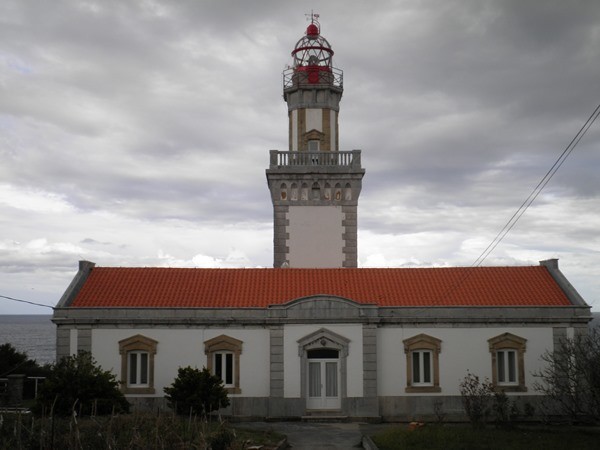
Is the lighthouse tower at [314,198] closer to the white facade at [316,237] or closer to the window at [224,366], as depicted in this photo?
the white facade at [316,237]

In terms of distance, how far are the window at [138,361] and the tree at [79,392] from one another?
360cm

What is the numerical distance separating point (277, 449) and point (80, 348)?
1099 cm

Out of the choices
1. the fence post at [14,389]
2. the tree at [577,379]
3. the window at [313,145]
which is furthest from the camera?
the window at [313,145]

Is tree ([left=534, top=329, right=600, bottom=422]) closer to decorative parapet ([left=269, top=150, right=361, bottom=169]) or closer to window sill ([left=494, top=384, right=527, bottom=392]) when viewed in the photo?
window sill ([left=494, top=384, right=527, bottom=392])

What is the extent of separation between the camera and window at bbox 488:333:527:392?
1027 inches

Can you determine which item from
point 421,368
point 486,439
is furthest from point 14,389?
point 486,439

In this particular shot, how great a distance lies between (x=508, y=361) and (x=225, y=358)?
1104 centimetres

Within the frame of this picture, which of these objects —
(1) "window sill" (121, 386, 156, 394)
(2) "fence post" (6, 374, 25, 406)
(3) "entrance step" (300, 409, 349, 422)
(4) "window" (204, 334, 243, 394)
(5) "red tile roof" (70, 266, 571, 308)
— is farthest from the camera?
(2) "fence post" (6, 374, 25, 406)

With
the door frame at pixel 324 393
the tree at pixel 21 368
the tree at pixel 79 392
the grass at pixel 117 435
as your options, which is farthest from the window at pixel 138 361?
the tree at pixel 21 368

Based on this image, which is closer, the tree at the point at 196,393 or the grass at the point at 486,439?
the grass at the point at 486,439

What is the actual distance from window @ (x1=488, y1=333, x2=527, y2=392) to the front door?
6.09 metres

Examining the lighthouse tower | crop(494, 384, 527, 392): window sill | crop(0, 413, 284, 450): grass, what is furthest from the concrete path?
the lighthouse tower

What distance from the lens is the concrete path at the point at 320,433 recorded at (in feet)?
67.6

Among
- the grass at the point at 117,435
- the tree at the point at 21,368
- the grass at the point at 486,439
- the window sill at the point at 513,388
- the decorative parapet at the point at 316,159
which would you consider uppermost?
the decorative parapet at the point at 316,159
